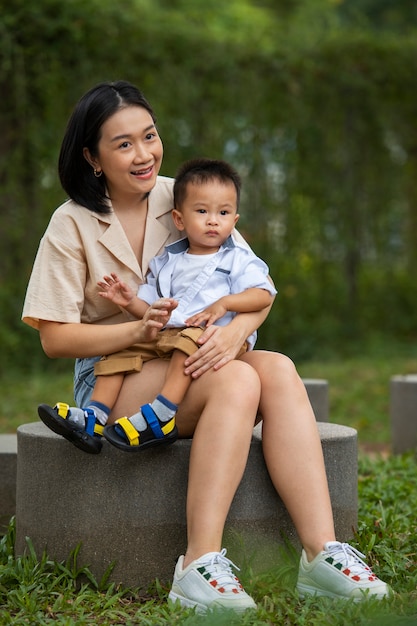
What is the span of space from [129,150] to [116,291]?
1.48ft

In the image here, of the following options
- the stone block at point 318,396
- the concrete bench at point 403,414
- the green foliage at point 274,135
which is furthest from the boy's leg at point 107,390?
the green foliage at point 274,135

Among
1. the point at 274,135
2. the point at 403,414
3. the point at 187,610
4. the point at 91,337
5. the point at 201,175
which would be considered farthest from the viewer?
the point at 274,135

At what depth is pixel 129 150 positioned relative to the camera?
3025 millimetres

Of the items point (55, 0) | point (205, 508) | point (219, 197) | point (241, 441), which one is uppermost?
point (55, 0)

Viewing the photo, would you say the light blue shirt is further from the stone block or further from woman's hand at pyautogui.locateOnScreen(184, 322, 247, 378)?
the stone block

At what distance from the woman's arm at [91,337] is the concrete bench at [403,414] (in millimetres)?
3078

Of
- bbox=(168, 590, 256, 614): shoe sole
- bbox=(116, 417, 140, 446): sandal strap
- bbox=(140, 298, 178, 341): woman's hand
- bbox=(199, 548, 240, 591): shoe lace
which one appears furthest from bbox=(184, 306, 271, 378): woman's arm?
bbox=(168, 590, 256, 614): shoe sole

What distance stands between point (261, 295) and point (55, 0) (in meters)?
5.19

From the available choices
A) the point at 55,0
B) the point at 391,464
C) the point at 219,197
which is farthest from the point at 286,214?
the point at 219,197

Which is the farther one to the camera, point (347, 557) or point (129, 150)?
point (129, 150)

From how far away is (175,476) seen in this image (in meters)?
2.80

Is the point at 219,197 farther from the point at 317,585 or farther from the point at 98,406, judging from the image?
the point at 317,585

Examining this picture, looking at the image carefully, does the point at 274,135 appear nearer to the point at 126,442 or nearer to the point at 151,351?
the point at 151,351

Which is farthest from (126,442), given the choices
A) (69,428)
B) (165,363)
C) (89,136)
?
(89,136)
